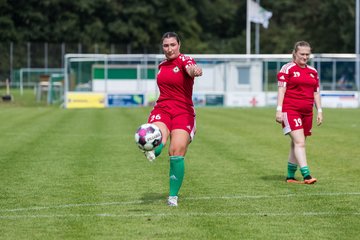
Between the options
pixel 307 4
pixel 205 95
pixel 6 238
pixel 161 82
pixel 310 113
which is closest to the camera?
pixel 6 238

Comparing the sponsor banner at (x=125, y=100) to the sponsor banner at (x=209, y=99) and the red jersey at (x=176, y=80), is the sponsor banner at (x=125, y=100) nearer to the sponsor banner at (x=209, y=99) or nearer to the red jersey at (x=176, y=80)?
the sponsor banner at (x=209, y=99)

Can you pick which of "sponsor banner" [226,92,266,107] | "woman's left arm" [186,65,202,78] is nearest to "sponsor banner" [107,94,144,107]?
"sponsor banner" [226,92,266,107]

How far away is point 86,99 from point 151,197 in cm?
3335

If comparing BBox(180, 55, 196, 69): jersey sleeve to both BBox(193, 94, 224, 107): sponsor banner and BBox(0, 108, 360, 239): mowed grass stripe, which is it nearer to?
BBox(0, 108, 360, 239): mowed grass stripe

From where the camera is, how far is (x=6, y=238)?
903 cm

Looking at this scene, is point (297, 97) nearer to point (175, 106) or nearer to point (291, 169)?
point (291, 169)

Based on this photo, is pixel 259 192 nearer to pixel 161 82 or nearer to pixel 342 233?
pixel 161 82

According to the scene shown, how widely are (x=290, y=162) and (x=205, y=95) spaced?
3219 centimetres

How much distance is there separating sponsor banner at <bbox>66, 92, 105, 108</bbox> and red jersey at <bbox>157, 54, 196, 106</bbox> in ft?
110

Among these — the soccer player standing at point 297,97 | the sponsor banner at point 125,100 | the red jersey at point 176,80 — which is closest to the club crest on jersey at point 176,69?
the red jersey at point 176,80

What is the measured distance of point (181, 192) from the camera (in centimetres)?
1237

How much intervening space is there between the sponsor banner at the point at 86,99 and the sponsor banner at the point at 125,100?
1.33ft

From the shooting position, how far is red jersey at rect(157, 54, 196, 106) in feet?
36.9

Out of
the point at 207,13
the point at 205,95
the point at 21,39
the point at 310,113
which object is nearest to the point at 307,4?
the point at 207,13
